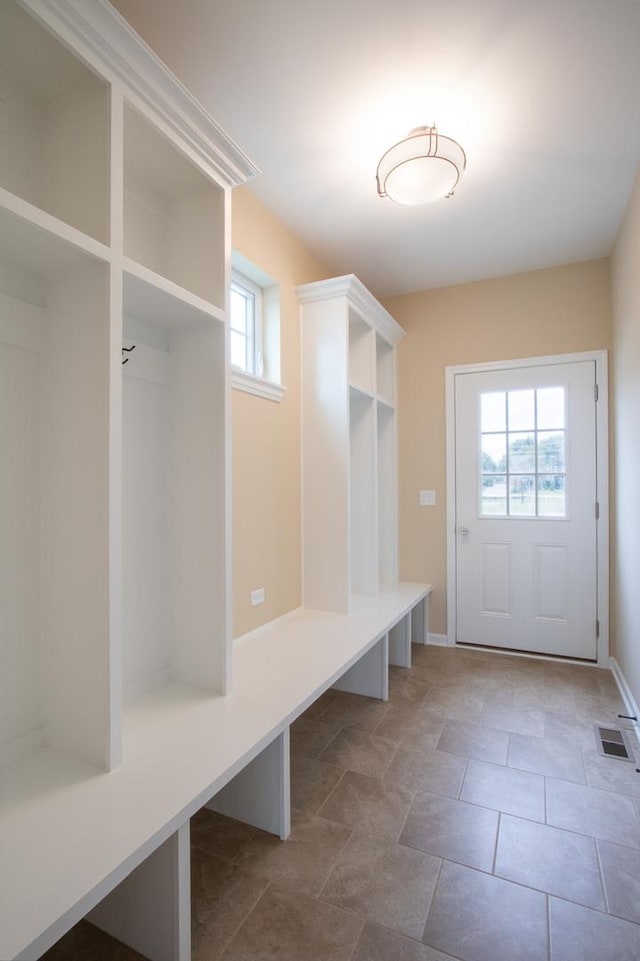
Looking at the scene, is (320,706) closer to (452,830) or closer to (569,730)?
(452,830)

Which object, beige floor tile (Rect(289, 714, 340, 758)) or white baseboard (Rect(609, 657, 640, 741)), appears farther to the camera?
white baseboard (Rect(609, 657, 640, 741))

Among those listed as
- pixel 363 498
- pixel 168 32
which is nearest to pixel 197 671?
pixel 363 498

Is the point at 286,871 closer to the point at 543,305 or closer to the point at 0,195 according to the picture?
the point at 0,195

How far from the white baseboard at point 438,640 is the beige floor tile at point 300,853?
210 cm

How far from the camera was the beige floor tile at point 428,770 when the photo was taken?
6.41 ft

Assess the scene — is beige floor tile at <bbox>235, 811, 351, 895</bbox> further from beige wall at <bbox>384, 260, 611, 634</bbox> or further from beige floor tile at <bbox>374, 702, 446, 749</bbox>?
beige wall at <bbox>384, 260, 611, 634</bbox>

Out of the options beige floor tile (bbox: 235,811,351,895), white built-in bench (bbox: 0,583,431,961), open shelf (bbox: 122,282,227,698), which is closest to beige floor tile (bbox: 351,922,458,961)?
beige floor tile (bbox: 235,811,351,895)

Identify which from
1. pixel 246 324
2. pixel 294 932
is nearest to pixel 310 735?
pixel 294 932

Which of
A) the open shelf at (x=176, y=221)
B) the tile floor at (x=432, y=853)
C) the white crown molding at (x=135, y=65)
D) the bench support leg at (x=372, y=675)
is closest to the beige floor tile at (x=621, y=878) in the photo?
the tile floor at (x=432, y=853)

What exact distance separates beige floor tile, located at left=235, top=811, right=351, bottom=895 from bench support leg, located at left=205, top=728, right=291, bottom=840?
0.15 ft

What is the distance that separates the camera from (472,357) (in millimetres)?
3592

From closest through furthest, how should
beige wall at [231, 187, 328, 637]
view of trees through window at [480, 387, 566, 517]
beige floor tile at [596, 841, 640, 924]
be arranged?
beige floor tile at [596, 841, 640, 924] → beige wall at [231, 187, 328, 637] → view of trees through window at [480, 387, 566, 517]

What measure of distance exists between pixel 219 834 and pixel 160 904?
0.55 metres

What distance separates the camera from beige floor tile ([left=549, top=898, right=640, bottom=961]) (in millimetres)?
1244
